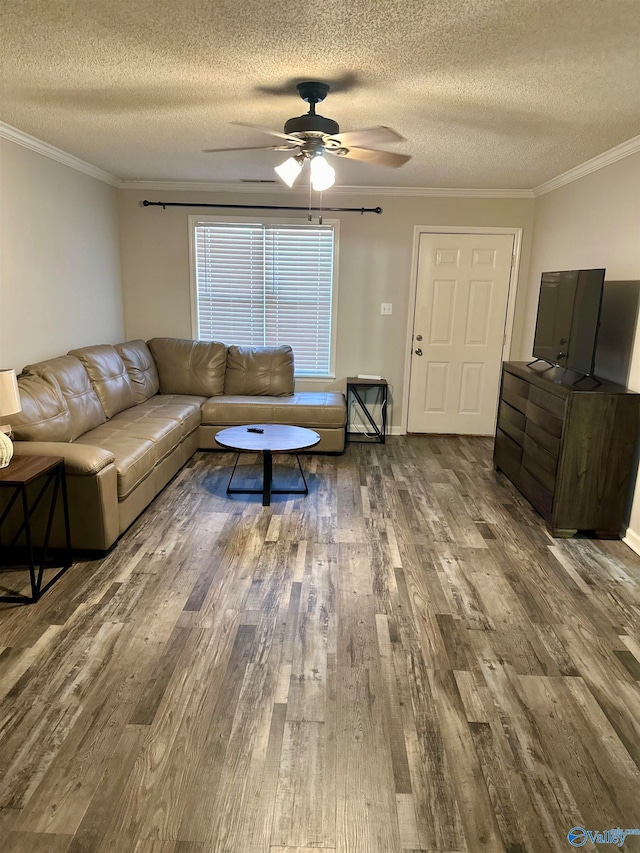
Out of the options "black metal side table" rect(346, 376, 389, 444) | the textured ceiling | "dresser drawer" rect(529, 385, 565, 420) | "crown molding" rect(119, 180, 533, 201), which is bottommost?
"black metal side table" rect(346, 376, 389, 444)

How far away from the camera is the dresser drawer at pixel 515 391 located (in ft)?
13.4

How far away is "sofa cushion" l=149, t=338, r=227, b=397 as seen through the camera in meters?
5.41

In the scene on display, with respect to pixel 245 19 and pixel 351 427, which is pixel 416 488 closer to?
pixel 351 427

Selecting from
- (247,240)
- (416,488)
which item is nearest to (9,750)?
(416,488)

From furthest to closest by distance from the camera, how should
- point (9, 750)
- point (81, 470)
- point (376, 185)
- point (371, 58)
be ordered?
point (376, 185) < point (81, 470) < point (371, 58) < point (9, 750)

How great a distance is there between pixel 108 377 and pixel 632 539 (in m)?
3.92

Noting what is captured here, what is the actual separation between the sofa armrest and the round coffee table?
993mm

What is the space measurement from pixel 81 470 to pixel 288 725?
66.9 inches

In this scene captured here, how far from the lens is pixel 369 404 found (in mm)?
5816

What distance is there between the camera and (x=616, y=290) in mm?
3635

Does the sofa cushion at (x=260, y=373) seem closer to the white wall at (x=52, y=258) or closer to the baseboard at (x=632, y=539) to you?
the white wall at (x=52, y=258)

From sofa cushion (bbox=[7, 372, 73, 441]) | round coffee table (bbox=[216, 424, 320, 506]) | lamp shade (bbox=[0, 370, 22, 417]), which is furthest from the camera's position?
round coffee table (bbox=[216, 424, 320, 506])

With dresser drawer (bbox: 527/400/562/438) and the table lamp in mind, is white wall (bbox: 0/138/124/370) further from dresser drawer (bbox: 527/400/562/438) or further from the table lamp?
dresser drawer (bbox: 527/400/562/438)

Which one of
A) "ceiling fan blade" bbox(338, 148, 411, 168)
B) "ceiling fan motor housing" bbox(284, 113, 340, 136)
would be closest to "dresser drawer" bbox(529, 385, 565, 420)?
"ceiling fan blade" bbox(338, 148, 411, 168)
